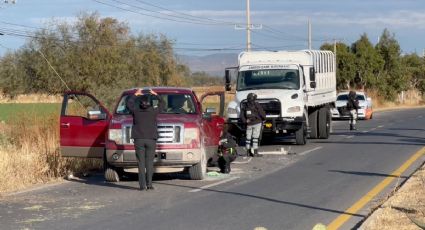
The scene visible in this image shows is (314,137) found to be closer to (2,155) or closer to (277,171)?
(277,171)

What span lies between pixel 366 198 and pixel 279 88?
10692 millimetres

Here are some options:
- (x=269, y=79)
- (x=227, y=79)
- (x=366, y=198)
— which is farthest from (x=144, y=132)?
(x=227, y=79)

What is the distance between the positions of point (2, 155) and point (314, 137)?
13.1 meters

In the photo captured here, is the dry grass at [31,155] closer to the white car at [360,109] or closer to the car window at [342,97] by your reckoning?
the white car at [360,109]

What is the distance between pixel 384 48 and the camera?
67.8m

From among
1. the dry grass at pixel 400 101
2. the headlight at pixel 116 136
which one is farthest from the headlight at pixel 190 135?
the dry grass at pixel 400 101

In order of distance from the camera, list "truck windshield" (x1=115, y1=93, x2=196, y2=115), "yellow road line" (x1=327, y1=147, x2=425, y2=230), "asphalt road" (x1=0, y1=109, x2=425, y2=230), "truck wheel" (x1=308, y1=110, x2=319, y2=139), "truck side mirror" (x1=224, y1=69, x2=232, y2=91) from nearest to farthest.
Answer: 1. "yellow road line" (x1=327, y1=147, x2=425, y2=230)
2. "asphalt road" (x1=0, y1=109, x2=425, y2=230)
3. "truck windshield" (x1=115, y1=93, x2=196, y2=115)
4. "truck side mirror" (x1=224, y1=69, x2=232, y2=91)
5. "truck wheel" (x1=308, y1=110, x2=319, y2=139)

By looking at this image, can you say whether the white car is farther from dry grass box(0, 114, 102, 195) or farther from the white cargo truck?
dry grass box(0, 114, 102, 195)

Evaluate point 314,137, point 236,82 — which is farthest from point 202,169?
point 314,137

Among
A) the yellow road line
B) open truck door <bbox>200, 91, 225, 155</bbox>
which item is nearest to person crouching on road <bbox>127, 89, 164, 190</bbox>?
open truck door <bbox>200, 91, 225, 155</bbox>

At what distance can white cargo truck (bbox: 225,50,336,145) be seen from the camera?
69.9 feet

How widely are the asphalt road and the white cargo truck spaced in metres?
3.29

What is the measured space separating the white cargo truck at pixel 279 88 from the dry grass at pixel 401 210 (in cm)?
915

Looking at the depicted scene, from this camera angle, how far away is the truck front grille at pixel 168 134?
1332 centimetres
